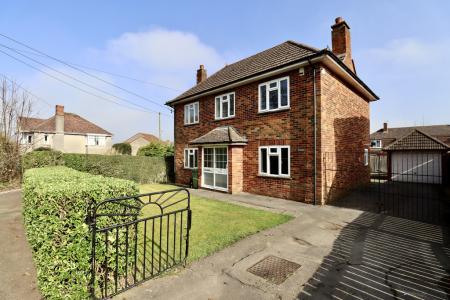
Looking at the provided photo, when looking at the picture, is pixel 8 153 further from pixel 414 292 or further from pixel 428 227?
pixel 428 227

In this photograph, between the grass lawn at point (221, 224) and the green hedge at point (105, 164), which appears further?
the green hedge at point (105, 164)

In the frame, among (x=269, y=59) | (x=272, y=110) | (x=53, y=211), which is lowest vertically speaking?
(x=53, y=211)

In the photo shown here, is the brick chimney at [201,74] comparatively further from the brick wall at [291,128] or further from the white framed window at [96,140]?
the white framed window at [96,140]

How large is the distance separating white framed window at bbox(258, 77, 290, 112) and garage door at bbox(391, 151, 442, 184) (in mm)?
10943

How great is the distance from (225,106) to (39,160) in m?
12.1

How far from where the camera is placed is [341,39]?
11.5 metres

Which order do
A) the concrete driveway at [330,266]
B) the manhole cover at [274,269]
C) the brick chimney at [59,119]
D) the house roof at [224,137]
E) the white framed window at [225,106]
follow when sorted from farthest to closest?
the brick chimney at [59,119]
the white framed window at [225,106]
the house roof at [224,137]
the manhole cover at [274,269]
the concrete driveway at [330,266]

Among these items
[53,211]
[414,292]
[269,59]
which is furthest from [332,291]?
[269,59]

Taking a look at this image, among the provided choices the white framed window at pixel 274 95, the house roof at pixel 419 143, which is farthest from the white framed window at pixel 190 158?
the house roof at pixel 419 143

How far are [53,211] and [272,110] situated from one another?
8.93m

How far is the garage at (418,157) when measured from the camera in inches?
608

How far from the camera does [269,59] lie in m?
11.4

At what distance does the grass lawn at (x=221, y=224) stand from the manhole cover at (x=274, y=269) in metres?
1.01

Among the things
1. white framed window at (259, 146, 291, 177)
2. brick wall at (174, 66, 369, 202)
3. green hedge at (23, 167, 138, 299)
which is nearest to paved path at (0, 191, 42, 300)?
green hedge at (23, 167, 138, 299)
